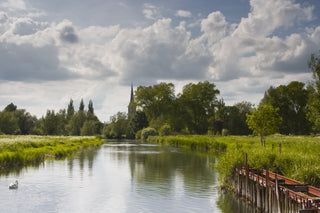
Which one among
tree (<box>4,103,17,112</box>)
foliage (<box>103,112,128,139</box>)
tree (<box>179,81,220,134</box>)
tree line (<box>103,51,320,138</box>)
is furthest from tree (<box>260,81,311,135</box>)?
tree (<box>4,103,17,112</box>)

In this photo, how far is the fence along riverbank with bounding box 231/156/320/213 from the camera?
1016 cm

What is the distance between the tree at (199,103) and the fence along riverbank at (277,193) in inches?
3124

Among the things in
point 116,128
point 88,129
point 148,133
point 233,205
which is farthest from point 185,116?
point 233,205

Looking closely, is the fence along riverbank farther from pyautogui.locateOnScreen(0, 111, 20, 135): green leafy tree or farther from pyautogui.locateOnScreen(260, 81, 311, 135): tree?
pyautogui.locateOnScreen(0, 111, 20, 135): green leafy tree

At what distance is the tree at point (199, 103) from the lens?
96062 mm

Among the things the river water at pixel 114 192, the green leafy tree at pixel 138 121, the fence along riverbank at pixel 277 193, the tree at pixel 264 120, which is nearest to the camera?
the fence along riverbank at pixel 277 193

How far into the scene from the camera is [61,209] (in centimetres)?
1446

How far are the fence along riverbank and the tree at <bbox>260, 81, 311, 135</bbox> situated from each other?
65.8m

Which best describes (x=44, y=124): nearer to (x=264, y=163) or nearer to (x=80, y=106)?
(x=80, y=106)

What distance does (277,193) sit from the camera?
11.4 meters

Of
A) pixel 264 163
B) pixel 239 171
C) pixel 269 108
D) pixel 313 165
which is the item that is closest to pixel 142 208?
pixel 239 171

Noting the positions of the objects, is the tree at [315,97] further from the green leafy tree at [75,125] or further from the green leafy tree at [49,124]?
the green leafy tree at [75,125]

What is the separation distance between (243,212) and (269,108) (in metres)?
24.2

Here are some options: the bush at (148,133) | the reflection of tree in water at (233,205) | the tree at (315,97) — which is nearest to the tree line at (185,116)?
the bush at (148,133)
